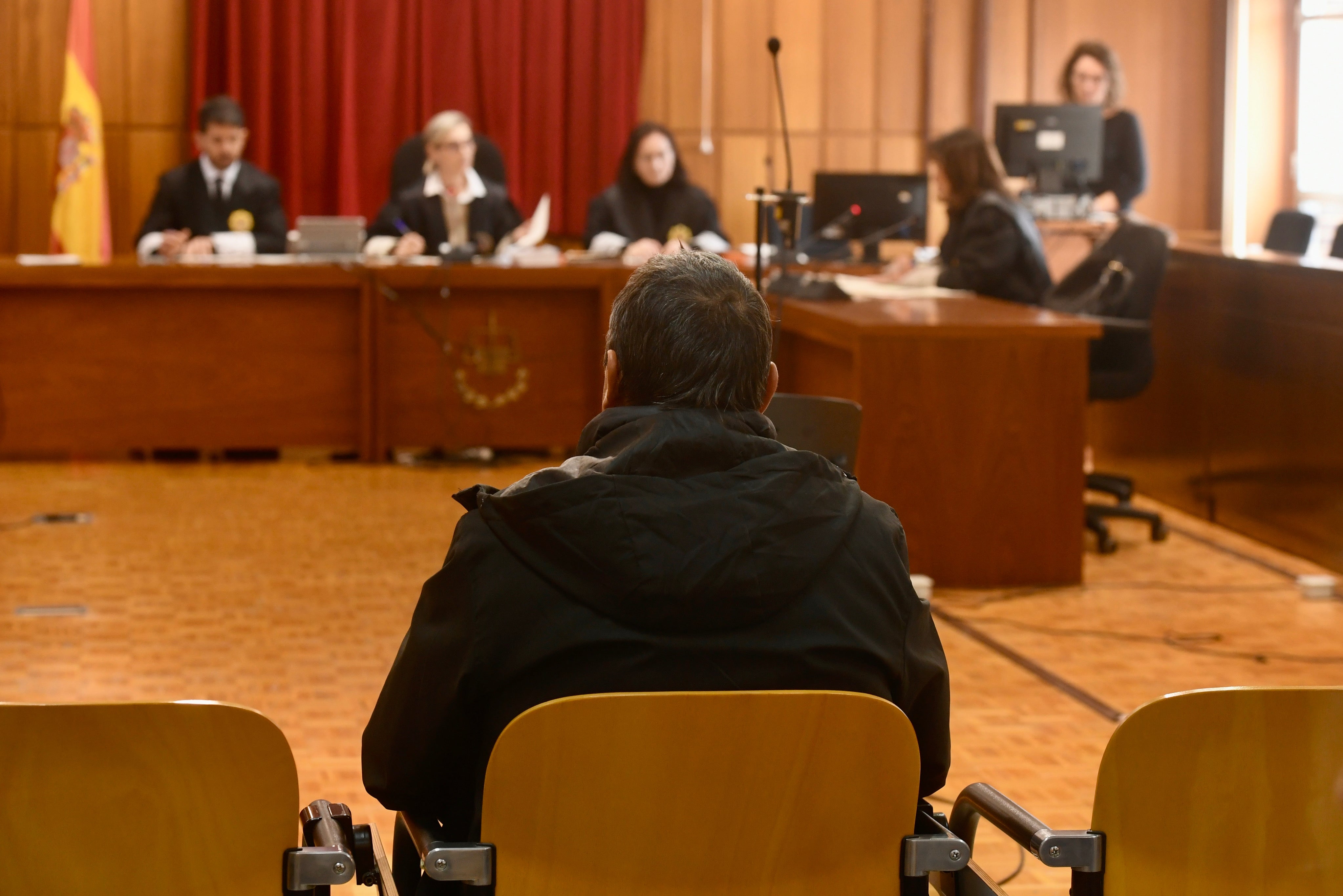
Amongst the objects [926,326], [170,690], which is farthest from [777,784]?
[926,326]

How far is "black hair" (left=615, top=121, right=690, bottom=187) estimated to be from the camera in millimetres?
7391

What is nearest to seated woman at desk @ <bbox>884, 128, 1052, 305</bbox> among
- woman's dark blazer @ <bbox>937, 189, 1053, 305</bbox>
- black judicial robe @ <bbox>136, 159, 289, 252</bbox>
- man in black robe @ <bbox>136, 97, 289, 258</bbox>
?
woman's dark blazer @ <bbox>937, 189, 1053, 305</bbox>

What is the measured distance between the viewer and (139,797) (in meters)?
1.36

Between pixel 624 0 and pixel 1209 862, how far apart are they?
808cm

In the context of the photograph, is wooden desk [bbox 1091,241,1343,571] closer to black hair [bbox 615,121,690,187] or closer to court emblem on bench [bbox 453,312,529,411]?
black hair [bbox 615,121,690,187]

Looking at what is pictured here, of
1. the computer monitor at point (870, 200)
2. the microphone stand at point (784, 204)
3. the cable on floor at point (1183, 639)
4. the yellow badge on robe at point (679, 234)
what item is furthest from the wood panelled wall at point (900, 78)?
the cable on floor at point (1183, 639)

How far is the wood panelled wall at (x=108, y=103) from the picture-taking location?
8.76 m

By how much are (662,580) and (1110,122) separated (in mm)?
7023

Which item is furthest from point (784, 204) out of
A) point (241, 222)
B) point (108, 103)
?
point (108, 103)

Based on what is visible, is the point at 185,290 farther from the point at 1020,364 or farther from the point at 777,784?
the point at 777,784

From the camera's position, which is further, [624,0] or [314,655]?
[624,0]

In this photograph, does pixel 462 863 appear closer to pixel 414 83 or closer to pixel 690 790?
pixel 690 790

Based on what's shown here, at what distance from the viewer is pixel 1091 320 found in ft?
16.9

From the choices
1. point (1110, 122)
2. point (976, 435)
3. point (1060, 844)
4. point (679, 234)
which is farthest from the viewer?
point (1110, 122)
